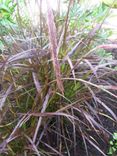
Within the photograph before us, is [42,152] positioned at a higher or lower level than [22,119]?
lower

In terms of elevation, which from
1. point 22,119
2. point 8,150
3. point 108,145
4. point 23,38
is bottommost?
point 108,145

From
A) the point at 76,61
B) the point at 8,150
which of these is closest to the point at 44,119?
the point at 8,150

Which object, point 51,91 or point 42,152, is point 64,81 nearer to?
point 51,91

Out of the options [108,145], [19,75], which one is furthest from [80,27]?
[108,145]

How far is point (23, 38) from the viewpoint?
2.04 meters

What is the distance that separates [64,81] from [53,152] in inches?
14.8

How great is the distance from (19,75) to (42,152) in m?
0.41

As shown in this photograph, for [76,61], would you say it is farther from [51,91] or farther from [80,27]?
[80,27]

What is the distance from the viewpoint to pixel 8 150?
1.63 metres

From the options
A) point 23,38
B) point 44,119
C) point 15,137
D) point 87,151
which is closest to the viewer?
point 15,137

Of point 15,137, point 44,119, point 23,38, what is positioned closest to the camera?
point 15,137

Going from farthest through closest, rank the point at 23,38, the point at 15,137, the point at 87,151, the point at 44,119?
1. the point at 23,38
2. the point at 87,151
3. the point at 44,119
4. the point at 15,137

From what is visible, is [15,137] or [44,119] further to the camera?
[44,119]

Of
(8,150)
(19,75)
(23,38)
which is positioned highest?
(23,38)
